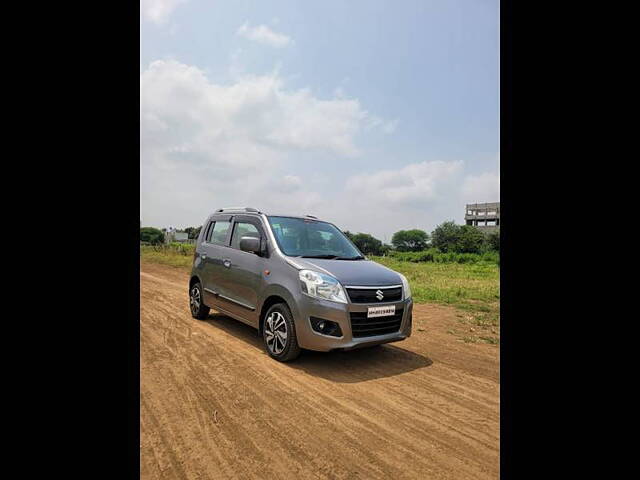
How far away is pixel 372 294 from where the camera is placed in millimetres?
4086

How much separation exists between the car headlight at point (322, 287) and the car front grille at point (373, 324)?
27 cm

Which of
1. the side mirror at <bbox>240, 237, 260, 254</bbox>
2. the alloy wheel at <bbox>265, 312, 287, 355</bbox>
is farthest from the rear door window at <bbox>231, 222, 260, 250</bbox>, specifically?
the alloy wheel at <bbox>265, 312, 287, 355</bbox>

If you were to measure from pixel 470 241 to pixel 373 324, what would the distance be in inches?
1323

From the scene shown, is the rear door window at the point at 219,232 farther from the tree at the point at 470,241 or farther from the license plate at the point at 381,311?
the tree at the point at 470,241

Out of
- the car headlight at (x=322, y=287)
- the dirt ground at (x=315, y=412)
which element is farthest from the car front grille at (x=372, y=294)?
the dirt ground at (x=315, y=412)

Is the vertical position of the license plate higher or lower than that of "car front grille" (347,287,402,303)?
lower

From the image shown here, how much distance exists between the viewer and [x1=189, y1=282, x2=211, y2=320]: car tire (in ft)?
19.6

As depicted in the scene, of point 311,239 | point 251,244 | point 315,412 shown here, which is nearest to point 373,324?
point 315,412

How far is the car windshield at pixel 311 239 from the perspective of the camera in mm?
4765

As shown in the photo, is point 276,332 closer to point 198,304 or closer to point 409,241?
point 198,304

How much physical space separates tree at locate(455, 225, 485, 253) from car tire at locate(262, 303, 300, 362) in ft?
98.3

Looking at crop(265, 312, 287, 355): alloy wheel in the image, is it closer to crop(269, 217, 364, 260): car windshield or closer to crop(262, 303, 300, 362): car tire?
crop(262, 303, 300, 362): car tire

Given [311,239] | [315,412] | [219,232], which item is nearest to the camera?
[315,412]
